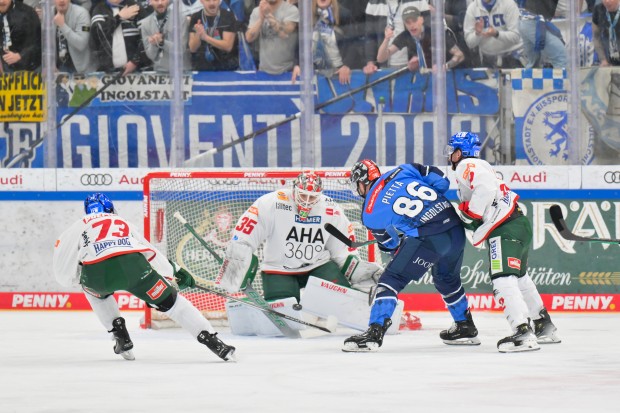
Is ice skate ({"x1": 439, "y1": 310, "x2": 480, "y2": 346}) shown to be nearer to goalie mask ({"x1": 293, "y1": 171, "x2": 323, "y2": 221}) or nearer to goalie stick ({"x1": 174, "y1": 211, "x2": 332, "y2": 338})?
goalie stick ({"x1": 174, "y1": 211, "x2": 332, "y2": 338})

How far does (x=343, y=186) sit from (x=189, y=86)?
179 centimetres

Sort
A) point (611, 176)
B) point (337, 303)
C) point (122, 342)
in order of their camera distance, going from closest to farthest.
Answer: point (122, 342), point (337, 303), point (611, 176)

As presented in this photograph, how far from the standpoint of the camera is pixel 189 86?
33.7 ft

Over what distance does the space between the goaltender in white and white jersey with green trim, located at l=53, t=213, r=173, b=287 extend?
Result: 1344 millimetres

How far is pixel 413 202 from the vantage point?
7.21 metres

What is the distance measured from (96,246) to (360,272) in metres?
2.12

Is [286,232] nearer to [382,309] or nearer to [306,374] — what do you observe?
[382,309]

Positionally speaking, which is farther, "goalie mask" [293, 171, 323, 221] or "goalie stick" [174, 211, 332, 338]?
"goalie mask" [293, 171, 323, 221]

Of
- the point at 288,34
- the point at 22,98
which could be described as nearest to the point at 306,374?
the point at 288,34

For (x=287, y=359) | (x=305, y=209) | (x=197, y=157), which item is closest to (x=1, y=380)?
(x=287, y=359)

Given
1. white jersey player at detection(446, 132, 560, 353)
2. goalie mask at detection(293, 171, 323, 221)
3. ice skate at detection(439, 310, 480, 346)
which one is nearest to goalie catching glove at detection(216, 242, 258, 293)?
goalie mask at detection(293, 171, 323, 221)

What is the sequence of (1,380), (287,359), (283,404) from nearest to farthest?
(283,404) → (1,380) → (287,359)

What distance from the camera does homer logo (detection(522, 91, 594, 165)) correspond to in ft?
32.5

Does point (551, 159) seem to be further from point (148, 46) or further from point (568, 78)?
point (148, 46)
